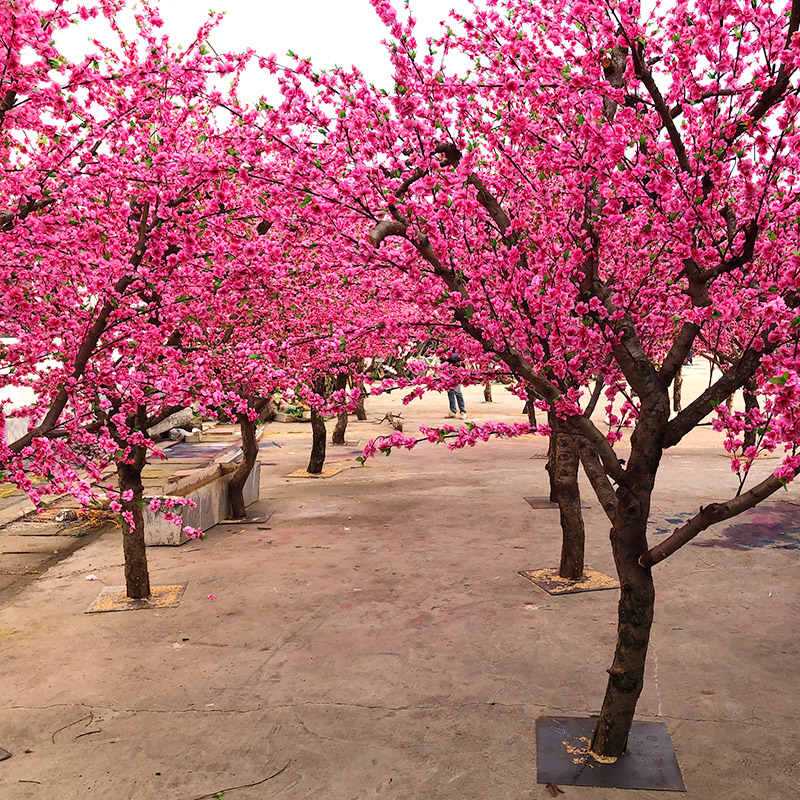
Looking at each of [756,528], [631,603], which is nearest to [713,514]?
[631,603]

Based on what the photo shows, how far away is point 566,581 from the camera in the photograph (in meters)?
9.15

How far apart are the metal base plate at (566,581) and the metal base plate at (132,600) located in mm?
4490

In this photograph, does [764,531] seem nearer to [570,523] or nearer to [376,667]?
[570,523]

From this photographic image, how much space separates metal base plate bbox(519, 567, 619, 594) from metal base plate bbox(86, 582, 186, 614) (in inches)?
177

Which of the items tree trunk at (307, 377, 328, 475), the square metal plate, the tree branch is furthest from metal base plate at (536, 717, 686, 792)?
tree trunk at (307, 377, 328, 475)

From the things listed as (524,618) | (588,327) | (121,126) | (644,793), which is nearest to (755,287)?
(588,327)

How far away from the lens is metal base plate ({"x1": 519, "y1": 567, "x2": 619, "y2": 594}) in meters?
8.85

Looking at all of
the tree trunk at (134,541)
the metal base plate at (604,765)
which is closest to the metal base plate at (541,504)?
the tree trunk at (134,541)

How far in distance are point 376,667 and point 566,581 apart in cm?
332

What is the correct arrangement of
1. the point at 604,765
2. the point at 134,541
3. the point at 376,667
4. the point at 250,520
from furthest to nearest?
the point at 250,520 < the point at 134,541 < the point at 376,667 < the point at 604,765

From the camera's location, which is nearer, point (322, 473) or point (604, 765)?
point (604, 765)

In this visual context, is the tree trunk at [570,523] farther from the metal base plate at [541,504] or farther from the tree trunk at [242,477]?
the tree trunk at [242,477]

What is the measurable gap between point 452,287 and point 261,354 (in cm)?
411

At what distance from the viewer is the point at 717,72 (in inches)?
187
